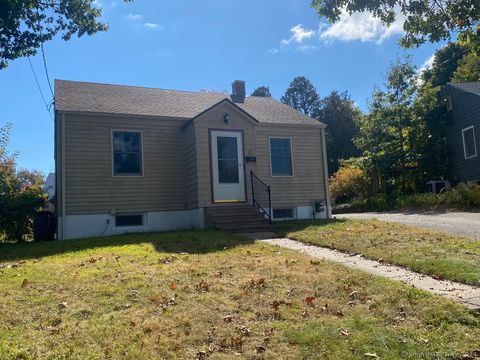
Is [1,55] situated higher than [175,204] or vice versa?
[1,55]

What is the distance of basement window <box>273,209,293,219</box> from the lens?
1656 cm

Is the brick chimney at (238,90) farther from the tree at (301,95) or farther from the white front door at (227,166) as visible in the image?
the tree at (301,95)

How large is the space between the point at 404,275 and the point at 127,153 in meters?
10.3

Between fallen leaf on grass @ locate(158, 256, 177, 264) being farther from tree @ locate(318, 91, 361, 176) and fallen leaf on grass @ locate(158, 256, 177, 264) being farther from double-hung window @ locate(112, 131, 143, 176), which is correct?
tree @ locate(318, 91, 361, 176)

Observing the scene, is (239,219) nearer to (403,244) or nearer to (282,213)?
(282,213)

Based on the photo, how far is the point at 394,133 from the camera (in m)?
24.1

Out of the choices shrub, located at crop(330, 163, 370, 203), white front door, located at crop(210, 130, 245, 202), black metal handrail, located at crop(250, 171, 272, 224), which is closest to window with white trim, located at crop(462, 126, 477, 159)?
shrub, located at crop(330, 163, 370, 203)

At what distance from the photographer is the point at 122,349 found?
417 centimetres

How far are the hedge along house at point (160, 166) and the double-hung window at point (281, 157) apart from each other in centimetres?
4

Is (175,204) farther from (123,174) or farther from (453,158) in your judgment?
(453,158)

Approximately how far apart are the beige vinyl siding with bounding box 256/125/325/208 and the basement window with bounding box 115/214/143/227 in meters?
4.54

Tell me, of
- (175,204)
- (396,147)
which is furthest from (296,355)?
(396,147)

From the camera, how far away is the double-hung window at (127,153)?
1469 centimetres

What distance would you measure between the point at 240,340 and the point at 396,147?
843 inches
